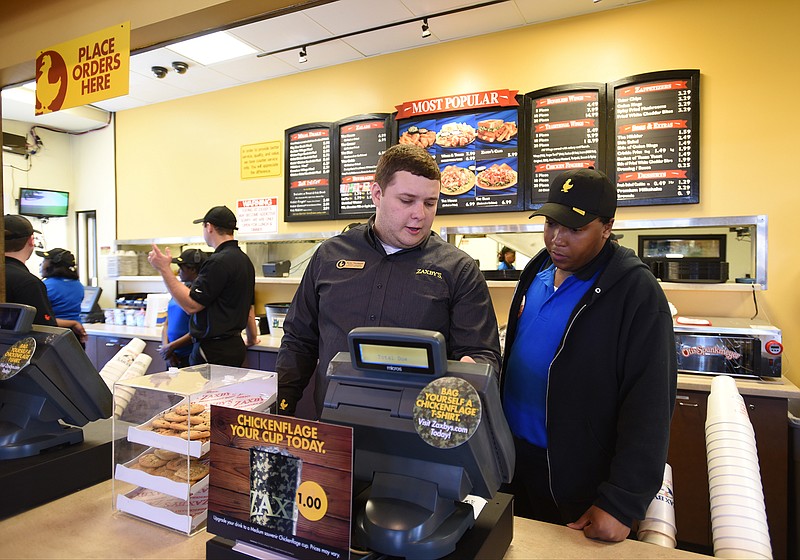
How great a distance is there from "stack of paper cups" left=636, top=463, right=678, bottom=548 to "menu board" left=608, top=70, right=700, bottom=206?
2384 millimetres

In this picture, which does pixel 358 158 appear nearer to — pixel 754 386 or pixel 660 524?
pixel 754 386

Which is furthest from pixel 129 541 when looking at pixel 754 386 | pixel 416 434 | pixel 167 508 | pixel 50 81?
pixel 754 386

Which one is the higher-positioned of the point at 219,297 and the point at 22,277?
the point at 22,277

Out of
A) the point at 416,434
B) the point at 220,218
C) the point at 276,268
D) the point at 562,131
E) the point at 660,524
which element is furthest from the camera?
the point at 276,268

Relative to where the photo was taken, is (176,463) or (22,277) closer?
(176,463)

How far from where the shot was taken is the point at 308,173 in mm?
4504

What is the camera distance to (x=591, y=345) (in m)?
1.48

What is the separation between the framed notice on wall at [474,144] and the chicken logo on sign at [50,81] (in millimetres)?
2496

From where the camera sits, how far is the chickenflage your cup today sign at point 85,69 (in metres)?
1.78

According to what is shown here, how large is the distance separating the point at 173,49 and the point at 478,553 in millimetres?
4391

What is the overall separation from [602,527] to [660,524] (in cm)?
24

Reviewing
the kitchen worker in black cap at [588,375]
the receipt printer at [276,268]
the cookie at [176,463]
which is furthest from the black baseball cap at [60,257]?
Result: the kitchen worker in black cap at [588,375]

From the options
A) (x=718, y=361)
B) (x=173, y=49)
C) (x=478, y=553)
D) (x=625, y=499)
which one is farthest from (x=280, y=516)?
(x=173, y=49)

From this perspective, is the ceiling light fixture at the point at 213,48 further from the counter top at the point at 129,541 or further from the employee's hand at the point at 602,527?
the employee's hand at the point at 602,527
